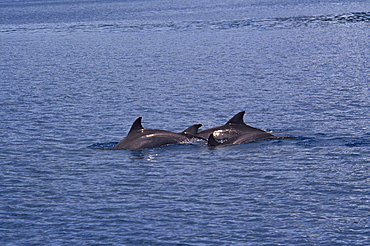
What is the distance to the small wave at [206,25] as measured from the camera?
96.8m

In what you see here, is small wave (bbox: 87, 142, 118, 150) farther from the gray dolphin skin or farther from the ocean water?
the gray dolphin skin

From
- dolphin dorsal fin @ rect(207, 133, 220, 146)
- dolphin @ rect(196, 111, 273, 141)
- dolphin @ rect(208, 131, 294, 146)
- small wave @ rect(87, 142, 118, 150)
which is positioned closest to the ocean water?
small wave @ rect(87, 142, 118, 150)

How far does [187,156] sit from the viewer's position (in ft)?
74.8

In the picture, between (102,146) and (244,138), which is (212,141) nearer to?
(244,138)

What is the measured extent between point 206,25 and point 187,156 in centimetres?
8112

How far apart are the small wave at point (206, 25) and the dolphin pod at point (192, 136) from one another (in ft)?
228

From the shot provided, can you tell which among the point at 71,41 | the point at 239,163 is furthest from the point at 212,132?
the point at 71,41

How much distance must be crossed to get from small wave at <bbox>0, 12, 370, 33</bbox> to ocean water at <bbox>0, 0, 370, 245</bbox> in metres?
39.4

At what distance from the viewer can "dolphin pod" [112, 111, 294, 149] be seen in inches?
955

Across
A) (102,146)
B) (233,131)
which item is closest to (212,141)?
(233,131)

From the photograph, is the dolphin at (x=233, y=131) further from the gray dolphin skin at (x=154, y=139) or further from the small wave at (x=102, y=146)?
the small wave at (x=102, y=146)

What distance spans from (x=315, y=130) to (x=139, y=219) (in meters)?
11.5

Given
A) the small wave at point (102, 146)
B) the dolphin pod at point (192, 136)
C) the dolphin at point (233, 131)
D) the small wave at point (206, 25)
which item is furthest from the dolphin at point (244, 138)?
the small wave at point (206, 25)

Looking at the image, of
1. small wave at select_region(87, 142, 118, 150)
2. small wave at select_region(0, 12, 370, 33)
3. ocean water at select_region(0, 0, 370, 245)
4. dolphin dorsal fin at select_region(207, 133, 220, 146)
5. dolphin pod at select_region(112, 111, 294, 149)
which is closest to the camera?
ocean water at select_region(0, 0, 370, 245)
